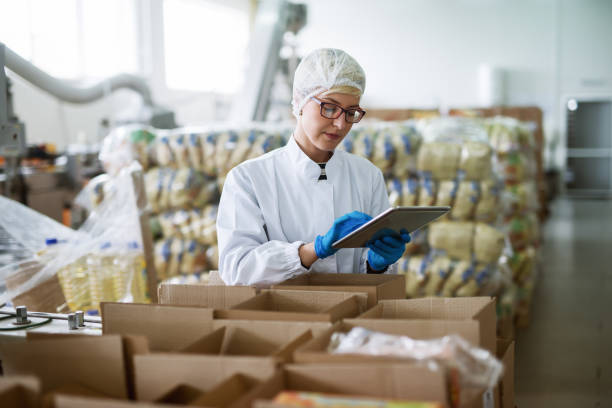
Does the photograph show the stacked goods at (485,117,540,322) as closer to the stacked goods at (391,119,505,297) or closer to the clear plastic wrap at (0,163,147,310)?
the stacked goods at (391,119,505,297)

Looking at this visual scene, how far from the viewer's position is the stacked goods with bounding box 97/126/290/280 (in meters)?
3.88

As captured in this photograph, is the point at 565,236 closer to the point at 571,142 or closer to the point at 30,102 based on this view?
the point at 571,142

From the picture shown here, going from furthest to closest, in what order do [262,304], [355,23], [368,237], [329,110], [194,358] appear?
[355,23], [329,110], [368,237], [262,304], [194,358]

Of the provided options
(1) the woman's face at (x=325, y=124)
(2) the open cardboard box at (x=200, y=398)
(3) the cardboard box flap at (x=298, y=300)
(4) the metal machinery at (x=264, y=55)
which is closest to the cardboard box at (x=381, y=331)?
(2) the open cardboard box at (x=200, y=398)

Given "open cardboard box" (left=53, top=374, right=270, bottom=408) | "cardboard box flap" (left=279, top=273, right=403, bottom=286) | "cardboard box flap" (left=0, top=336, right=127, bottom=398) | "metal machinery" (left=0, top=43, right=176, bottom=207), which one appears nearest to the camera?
"open cardboard box" (left=53, top=374, right=270, bottom=408)

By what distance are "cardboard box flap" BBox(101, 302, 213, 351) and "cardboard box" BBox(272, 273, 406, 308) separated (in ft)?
1.00

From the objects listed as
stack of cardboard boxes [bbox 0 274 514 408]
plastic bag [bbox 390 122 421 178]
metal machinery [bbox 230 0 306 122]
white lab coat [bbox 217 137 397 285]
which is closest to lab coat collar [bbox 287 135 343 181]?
white lab coat [bbox 217 137 397 285]

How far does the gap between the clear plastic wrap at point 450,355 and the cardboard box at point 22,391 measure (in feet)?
1.73

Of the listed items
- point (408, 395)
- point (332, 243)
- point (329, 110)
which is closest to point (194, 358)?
point (408, 395)

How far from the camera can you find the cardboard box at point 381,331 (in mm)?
1046

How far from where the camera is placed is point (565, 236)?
8484mm

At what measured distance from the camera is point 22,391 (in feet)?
3.30

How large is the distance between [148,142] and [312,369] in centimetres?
328

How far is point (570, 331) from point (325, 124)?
3423 millimetres
